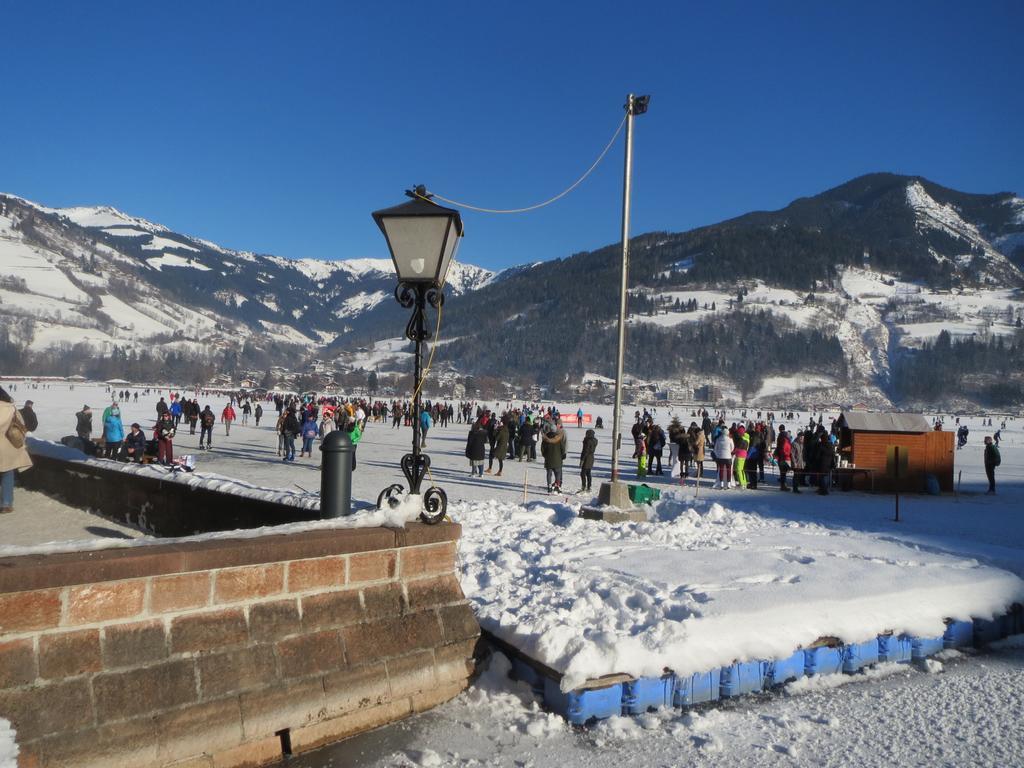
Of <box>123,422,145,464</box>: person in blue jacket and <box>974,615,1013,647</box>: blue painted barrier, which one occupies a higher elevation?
<box>123,422,145,464</box>: person in blue jacket

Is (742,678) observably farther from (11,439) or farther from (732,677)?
(11,439)

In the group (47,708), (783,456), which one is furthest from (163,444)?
(47,708)

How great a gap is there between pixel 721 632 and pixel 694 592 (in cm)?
95

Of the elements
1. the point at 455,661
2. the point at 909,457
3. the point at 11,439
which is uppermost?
the point at 11,439

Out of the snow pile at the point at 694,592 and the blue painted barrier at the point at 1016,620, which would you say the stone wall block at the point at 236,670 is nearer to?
the snow pile at the point at 694,592

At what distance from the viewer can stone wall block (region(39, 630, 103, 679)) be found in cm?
287

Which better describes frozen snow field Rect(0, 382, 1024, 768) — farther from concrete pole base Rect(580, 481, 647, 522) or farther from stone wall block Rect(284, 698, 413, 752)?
concrete pole base Rect(580, 481, 647, 522)

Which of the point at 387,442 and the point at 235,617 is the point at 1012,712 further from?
the point at 387,442

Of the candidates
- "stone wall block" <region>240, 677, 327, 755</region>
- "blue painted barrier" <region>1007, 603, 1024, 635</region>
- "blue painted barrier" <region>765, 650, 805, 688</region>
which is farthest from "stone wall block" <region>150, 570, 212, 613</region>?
"blue painted barrier" <region>1007, 603, 1024, 635</region>

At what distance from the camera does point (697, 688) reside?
4285mm

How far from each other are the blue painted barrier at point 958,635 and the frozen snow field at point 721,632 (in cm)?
12

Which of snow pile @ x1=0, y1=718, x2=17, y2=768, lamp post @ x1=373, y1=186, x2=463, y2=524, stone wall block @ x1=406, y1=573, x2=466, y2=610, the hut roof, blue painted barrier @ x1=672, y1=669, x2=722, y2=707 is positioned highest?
lamp post @ x1=373, y1=186, x2=463, y2=524

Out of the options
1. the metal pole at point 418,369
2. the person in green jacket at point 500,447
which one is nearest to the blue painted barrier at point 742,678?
the metal pole at point 418,369

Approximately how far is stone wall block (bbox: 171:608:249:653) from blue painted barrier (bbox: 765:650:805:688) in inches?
120
